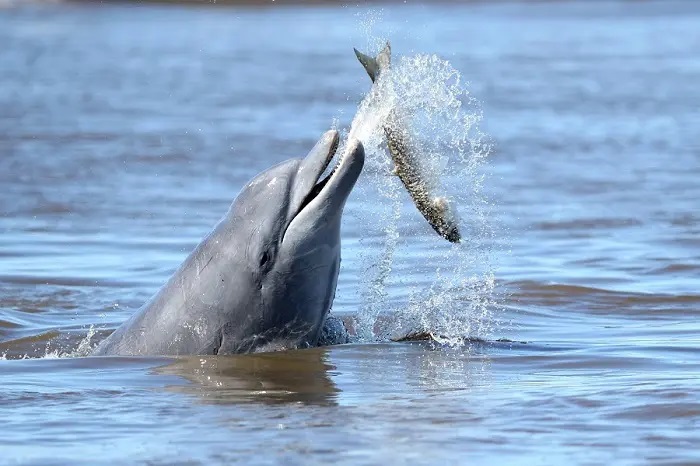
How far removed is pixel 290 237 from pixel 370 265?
3.59 meters

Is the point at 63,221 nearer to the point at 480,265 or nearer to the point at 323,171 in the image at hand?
the point at 480,265

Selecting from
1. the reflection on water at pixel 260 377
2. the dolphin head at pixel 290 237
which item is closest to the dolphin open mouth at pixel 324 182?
the dolphin head at pixel 290 237

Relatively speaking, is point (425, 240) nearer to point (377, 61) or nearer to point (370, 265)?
point (370, 265)

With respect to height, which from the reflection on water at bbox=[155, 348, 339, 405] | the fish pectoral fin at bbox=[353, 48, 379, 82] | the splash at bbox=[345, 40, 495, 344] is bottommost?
the reflection on water at bbox=[155, 348, 339, 405]

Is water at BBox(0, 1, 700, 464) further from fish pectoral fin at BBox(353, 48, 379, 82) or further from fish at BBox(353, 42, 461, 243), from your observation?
fish pectoral fin at BBox(353, 48, 379, 82)

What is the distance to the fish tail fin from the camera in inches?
291

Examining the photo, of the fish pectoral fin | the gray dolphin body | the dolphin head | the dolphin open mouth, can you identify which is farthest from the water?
the fish pectoral fin

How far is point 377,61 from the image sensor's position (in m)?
7.45

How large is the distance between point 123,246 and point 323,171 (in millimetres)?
5835

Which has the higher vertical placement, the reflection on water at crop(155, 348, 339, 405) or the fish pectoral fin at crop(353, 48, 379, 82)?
the fish pectoral fin at crop(353, 48, 379, 82)

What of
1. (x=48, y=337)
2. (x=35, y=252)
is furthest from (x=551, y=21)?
(x=48, y=337)

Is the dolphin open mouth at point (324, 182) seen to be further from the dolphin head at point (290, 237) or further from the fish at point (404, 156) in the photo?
the fish at point (404, 156)

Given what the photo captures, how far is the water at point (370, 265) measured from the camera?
6.35 meters

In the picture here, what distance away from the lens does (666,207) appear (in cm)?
1438
